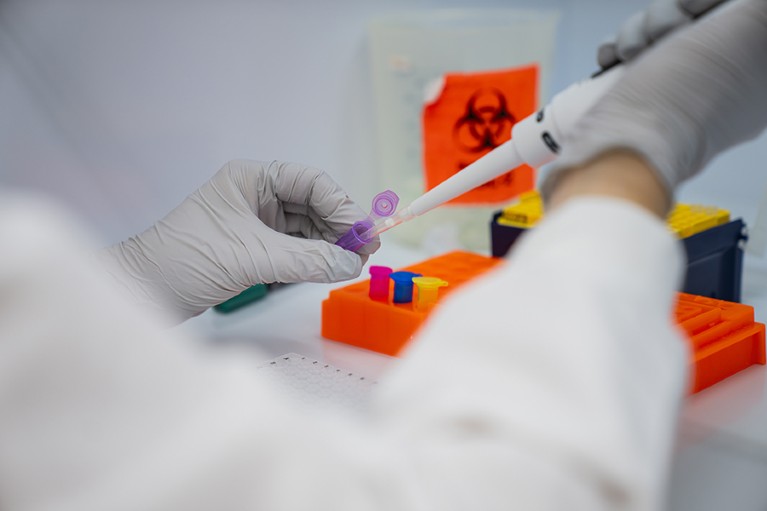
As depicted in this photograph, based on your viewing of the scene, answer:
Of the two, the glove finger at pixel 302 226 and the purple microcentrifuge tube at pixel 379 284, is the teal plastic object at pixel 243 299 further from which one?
the purple microcentrifuge tube at pixel 379 284

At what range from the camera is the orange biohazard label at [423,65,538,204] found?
4.42 ft

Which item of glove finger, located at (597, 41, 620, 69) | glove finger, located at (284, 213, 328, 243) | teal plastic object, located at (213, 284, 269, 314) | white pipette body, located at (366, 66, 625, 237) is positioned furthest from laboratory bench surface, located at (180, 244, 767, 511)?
glove finger, located at (597, 41, 620, 69)

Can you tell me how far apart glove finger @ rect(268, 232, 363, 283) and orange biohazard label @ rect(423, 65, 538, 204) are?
1.38 feet

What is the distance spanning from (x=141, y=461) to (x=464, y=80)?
3.71ft

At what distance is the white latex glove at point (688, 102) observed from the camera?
1.62 feet

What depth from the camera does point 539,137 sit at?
0.80 m

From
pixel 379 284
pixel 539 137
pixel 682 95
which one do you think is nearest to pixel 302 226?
pixel 379 284

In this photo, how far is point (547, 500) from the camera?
0.31m

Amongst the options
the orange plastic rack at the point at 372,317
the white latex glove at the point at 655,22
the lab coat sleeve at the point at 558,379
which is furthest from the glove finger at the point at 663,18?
the orange plastic rack at the point at 372,317

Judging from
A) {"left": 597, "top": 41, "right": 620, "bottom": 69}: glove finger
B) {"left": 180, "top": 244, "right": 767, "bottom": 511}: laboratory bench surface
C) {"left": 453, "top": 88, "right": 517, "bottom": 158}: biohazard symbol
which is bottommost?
{"left": 180, "top": 244, "right": 767, "bottom": 511}: laboratory bench surface

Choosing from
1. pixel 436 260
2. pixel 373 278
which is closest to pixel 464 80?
pixel 436 260

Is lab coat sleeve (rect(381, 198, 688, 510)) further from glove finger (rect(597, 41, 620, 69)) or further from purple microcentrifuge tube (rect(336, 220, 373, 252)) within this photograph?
purple microcentrifuge tube (rect(336, 220, 373, 252))

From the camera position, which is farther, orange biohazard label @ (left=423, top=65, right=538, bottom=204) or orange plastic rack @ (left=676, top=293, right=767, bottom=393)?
orange biohazard label @ (left=423, top=65, right=538, bottom=204)

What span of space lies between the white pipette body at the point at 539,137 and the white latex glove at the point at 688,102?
0.12 m
